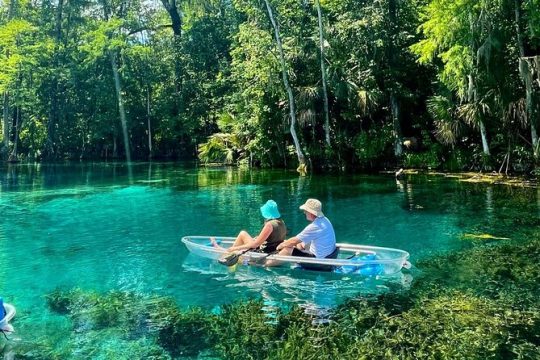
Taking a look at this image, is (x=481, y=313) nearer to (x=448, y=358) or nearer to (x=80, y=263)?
(x=448, y=358)

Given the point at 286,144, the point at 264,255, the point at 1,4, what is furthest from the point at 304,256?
the point at 1,4

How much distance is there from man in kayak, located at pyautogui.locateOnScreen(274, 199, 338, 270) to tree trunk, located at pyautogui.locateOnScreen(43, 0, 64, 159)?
48.6m

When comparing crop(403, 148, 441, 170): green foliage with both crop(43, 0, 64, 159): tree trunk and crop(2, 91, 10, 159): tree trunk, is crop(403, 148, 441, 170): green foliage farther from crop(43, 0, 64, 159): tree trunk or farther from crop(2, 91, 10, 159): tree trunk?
crop(2, 91, 10, 159): tree trunk

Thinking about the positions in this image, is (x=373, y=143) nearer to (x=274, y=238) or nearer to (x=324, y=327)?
(x=274, y=238)

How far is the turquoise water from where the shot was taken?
10352 millimetres

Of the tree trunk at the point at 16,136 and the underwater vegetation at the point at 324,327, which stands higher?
the tree trunk at the point at 16,136

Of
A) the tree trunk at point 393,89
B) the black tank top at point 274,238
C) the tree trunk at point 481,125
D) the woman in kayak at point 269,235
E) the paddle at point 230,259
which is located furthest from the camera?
the tree trunk at point 393,89

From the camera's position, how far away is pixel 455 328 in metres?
7.75

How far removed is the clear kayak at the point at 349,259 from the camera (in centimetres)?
1041

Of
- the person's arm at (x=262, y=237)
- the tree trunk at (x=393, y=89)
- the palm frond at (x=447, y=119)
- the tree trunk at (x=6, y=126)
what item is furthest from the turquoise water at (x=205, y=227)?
the tree trunk at (x=6, y=126)

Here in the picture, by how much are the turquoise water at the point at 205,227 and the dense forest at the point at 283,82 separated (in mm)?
4041

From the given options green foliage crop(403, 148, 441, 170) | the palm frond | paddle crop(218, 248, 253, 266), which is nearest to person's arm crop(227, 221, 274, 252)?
paddle crop(218, 248, 253, 266)

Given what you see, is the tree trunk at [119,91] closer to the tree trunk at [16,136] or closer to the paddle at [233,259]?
the tree trunk at [16,136]

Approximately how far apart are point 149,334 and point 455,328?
4.64 metres
